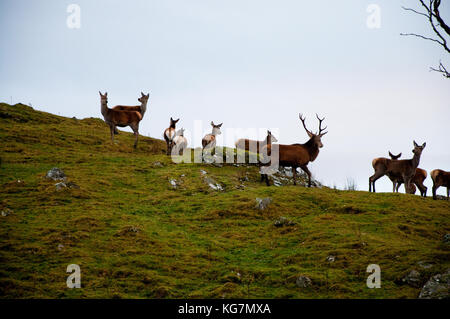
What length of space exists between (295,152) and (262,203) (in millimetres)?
5284

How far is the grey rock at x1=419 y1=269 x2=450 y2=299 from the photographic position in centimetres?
1123

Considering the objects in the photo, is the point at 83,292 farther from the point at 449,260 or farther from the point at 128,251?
the point at 449,260

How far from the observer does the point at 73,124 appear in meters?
36.6

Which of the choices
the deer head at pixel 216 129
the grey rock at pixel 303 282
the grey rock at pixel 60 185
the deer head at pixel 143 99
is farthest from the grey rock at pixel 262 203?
the deer head at pixel 143 99

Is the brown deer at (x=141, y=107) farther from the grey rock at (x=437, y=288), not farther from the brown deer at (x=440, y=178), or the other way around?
the grey rock at (x=437, y=288)

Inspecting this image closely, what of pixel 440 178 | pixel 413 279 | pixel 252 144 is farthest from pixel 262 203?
pixel 440 178

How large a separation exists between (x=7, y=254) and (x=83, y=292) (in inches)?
140

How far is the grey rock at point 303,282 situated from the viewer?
12898 mm

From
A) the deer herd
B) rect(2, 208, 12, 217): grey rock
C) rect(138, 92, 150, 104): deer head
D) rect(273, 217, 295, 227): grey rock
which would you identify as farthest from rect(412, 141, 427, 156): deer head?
rect(2, 208, 12, 217): grey rock

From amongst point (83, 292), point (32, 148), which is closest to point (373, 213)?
point (83, 292)

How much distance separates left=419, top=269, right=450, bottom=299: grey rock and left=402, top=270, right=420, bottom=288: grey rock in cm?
50

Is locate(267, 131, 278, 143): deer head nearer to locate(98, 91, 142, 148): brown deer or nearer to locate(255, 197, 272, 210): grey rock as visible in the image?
locate(255, 197, 272, 210): grey rock
